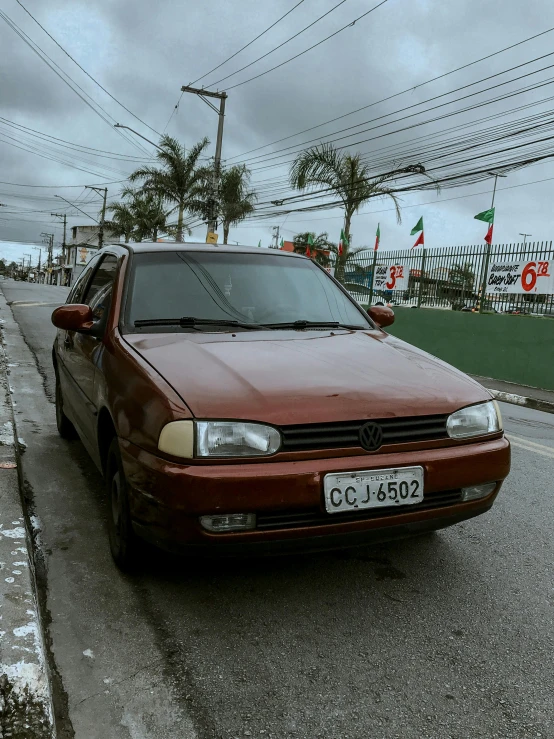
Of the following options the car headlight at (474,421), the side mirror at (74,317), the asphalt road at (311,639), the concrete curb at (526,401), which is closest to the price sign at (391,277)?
the concrete curb at (526,401)

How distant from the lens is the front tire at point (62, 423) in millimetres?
5004

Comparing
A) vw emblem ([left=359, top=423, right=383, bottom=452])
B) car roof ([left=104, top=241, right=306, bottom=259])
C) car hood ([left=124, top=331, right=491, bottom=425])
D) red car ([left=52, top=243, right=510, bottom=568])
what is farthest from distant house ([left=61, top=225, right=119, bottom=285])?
vw emblem ([left=359, top=423, right=383, bottom=452])

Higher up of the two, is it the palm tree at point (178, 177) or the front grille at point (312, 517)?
the palm tree at point (178, 177)

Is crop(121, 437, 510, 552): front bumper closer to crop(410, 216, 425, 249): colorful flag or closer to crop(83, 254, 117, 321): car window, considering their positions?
crop(83, 254, 117, 321): car window

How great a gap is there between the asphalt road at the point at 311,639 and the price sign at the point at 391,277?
1228 centimetres

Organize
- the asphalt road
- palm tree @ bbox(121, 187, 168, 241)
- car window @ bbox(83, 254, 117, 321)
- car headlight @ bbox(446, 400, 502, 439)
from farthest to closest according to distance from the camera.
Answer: palm tree @ bbox(121, 187, 168, 241) → car window @ bbox(83, 254, 117, 321) → car headlight @ bbox(446, 400, 502, 439) → the asphalt road

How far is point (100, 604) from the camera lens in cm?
263

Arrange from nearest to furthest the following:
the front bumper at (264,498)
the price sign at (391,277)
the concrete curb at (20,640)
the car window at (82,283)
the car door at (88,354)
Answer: the concrete curb at (20,640), the front bumper at (264,498), the car door at (88,354), the car window at (82,283), the price sign at (391,277)

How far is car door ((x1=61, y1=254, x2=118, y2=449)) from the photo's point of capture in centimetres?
345

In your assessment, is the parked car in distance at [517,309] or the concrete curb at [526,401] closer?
the concrete curb at [526,401]

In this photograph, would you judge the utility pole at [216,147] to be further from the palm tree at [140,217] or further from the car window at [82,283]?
the car window at [82,283]

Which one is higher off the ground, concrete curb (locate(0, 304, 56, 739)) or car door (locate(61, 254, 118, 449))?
car door (locate(61, 254, 118, 449))

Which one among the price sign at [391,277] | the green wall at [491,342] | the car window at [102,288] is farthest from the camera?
the price sign at [391,277]

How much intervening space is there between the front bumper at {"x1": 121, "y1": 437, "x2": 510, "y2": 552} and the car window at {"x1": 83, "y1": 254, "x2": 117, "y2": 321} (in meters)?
1.32
